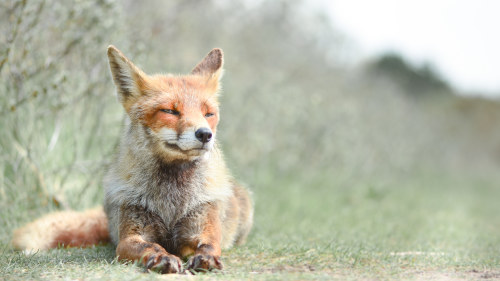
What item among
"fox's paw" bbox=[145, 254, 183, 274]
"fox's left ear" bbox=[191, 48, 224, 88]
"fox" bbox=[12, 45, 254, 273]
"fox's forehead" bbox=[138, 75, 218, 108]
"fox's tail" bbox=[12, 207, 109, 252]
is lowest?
"fox's tail" bbox=[12, 207, 109, 252]

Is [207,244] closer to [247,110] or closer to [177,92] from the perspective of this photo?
[177,92]

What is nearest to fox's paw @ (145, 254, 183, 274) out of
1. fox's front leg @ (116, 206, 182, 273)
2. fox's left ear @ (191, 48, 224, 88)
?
fox's front leg @ (116, 206, 182, 273)

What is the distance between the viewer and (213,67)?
4688mm

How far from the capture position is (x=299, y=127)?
1187 centimetres

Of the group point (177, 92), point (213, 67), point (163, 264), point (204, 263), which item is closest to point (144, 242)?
point (163, 264)

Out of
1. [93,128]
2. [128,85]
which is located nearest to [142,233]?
[128,85]

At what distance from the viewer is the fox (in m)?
3.70

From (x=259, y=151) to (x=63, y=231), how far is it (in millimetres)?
6466

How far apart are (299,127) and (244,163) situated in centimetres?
228

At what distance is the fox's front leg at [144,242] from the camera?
3410 mm

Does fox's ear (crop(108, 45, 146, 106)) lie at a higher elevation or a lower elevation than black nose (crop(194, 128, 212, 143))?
higher

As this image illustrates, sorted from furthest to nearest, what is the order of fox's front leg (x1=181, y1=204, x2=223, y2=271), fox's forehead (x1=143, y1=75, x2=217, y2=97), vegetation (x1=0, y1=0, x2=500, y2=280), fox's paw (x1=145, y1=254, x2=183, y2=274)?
vegetation (x1=0, y1=0, x2=500, y2=280)
fox's forehead (x1=143, y1=75, x2=217, y2=97)
fox's front leg (x1=181, y1=204, x2=223, y2=271)
fox's paw (x1=145, y1=254, x2=183, y2=274)

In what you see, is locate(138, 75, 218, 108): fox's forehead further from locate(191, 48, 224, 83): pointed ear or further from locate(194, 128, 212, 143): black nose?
locate(194, 128, 212, 143): black nose

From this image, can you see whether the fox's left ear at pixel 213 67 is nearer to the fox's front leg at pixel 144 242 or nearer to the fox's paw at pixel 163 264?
the fox's front leg at pixel 144 242
